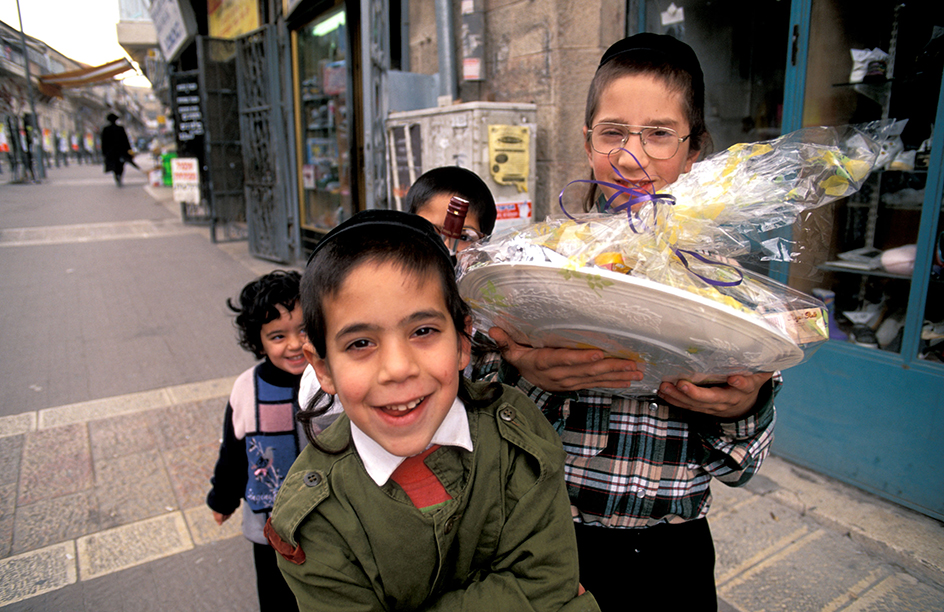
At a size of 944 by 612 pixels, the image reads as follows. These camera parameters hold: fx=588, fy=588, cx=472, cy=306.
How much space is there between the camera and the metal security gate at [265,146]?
8078 mm

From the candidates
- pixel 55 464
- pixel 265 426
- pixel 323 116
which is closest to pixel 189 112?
pixel 323 116

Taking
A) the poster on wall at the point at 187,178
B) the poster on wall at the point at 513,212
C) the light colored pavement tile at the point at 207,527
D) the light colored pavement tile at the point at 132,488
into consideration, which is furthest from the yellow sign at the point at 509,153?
the poster on wall at the point at 187,178

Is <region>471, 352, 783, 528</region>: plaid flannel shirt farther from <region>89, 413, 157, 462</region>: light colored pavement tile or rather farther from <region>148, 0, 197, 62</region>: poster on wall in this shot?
<region>148, 0, 197, 62</region>: poster on wall

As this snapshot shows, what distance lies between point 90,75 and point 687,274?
2657cm

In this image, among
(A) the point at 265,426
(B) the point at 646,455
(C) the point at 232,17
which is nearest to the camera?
(B) the point at 646,455

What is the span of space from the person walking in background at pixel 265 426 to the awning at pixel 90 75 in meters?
23.4

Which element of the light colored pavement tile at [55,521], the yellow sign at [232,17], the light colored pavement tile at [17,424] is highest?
the yellow sign at [232,17]

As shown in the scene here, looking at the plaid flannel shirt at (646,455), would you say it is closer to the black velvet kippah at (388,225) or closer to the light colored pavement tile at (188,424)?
the black velvet kippah at (388,225)

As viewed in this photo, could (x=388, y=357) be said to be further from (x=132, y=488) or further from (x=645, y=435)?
(x=132, y=488)

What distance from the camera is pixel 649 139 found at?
1.21 m

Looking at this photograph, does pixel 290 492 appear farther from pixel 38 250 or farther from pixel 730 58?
pixel 38 250

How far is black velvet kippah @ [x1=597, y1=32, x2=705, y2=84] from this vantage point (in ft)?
3.96

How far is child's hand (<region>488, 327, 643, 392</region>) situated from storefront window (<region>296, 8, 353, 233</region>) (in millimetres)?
6614

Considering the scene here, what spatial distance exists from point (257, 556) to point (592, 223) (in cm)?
158
